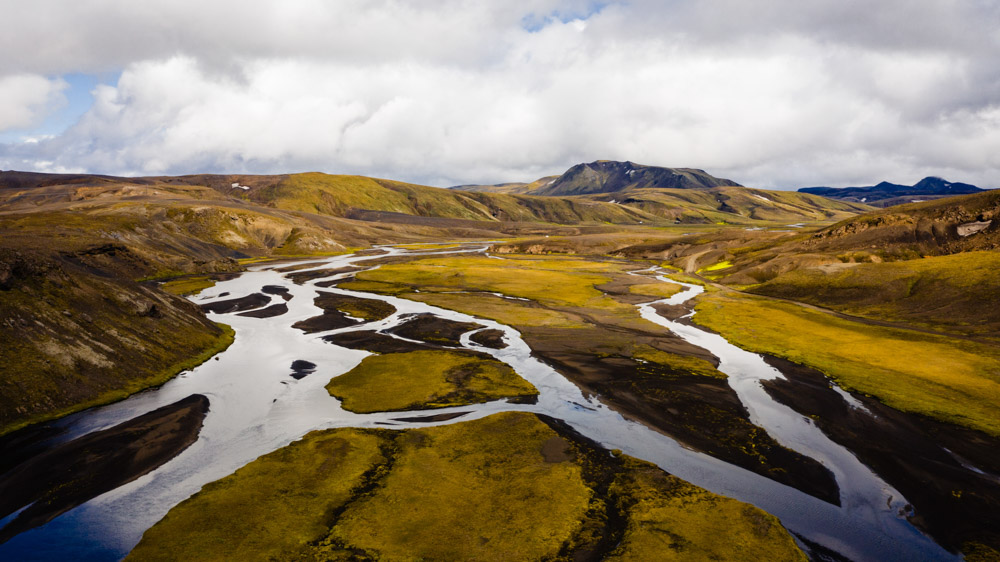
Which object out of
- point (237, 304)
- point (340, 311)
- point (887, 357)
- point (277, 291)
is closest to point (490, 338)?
point (340, 311)

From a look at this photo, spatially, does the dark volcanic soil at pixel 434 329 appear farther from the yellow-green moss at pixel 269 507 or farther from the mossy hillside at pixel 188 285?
the mossy hillside at pixel 188 285

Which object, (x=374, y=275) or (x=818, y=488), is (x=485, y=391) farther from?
(x=374, y=275)

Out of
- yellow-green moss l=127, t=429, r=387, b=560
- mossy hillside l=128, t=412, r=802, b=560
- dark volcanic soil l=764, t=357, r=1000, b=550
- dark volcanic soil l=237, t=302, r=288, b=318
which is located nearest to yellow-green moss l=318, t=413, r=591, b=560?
mossy hillside l=128, t=412, r=802, b=560

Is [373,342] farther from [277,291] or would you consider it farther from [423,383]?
[277,291]

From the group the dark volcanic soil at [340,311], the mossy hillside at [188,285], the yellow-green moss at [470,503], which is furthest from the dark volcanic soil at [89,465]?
the mossy hillside at [188,285]

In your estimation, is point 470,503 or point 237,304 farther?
point 237,304

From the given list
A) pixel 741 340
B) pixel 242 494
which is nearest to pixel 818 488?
pixel 242 494

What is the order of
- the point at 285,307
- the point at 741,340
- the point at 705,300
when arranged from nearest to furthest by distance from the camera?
1. the point at 741,340
2. the point at 285,307
3. the point at 705,300
